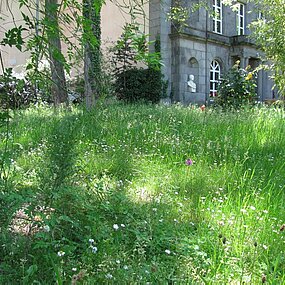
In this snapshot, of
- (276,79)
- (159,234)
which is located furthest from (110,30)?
(159,234)

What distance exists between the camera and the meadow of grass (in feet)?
5.40

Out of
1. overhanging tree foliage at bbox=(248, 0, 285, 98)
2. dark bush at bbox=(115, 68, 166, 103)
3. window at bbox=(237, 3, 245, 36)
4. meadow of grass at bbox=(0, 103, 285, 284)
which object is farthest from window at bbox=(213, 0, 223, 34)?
meadow of grass at bbox=(0, 103, 285, 284)

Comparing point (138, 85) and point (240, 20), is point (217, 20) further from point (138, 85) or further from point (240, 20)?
point (138, 85)

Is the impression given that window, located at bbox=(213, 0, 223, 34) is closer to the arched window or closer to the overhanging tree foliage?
the arched window

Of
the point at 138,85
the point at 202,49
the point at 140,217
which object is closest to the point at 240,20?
the point at 202,49

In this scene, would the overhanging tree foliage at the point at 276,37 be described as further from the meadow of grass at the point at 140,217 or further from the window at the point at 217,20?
the window at the point at 217,20

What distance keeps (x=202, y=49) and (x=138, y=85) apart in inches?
177

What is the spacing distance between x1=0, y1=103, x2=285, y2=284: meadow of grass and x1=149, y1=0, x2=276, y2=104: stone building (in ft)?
41.6

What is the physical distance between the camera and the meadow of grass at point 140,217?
165cm

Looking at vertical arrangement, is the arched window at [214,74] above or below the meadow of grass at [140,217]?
above

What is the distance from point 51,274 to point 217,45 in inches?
716

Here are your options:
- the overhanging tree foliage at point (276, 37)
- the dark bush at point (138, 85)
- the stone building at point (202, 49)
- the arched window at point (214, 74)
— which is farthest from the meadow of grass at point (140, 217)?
the arched window at point (214, 74)

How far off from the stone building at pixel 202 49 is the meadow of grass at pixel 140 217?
12.7 metres

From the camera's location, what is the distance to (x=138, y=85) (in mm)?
14914
